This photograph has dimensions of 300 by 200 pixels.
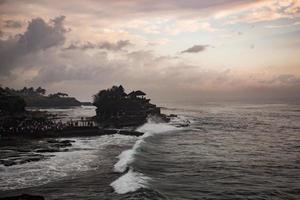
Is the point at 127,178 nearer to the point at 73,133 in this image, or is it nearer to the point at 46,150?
the point at 46,150

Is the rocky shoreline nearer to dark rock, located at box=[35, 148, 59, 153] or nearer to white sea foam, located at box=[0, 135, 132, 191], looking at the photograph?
dark rock, located at box=[35, 148, 59, 153]

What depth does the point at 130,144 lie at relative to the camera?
196ft

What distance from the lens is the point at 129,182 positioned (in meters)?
32.1

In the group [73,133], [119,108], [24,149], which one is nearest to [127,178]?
[24,149]

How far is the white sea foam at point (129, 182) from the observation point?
2971cm

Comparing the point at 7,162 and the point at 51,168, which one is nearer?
the point at 51,168

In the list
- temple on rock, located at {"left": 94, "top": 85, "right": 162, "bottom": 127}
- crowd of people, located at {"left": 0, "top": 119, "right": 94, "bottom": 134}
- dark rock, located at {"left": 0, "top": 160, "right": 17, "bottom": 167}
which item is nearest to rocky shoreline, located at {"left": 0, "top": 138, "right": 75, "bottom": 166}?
dark rock, located at {"left": 0, "top": 160, "right": 17, "bottom": 167}

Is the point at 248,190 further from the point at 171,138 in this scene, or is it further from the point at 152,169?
the point at 171,138

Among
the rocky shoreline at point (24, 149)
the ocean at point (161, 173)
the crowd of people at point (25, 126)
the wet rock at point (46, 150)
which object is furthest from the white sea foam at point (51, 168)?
the crowd of people at point (25, 126)

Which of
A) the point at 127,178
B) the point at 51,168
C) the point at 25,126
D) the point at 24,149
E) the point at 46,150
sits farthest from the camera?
the point at 25,126

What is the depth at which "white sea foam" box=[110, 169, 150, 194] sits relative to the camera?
1170 inches

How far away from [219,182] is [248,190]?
341 cm

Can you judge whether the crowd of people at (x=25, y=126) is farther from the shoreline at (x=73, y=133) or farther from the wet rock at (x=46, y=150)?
the wet rock at (x=46, y=150)

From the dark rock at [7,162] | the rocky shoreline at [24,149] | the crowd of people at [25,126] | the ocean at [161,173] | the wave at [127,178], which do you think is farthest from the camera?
the crowd of people at [25,126]
